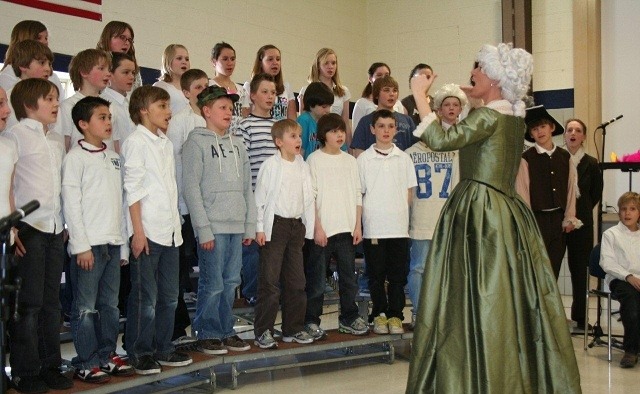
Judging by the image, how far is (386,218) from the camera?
5.64m

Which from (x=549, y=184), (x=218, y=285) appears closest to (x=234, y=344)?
(x=218, y=285)

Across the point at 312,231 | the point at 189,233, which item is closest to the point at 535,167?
the point at 312,231

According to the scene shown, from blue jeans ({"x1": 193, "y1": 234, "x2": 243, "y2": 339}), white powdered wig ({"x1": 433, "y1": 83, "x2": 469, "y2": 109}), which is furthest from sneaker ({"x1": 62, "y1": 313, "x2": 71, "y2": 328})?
white powdered wig ({"x1": 433, "y1": 83, "x2": 469, "y2": 109})

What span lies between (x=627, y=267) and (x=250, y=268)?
8.66 ft

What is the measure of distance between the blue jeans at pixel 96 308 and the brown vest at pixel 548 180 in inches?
145

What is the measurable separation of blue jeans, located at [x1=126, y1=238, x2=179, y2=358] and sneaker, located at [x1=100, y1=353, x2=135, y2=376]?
0.36 feet

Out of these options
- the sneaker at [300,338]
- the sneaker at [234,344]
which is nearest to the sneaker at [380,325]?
the sneaker at [300,338]

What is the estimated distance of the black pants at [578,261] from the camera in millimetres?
6867

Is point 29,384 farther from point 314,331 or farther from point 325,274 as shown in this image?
point 325,274

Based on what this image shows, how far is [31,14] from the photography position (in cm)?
716

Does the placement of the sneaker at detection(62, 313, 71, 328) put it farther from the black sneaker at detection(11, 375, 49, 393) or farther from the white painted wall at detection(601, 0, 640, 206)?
the white painted wall at detection(601, 0, 640, 206)

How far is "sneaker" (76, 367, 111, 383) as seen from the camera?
4.16m

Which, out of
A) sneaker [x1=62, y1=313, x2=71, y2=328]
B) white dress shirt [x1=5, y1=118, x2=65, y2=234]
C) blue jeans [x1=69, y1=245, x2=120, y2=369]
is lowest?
sneaker [x1=62, y1=313, x2=71, y2=328]

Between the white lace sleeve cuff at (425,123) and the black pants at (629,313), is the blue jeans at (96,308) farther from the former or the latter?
the black pants at (629,313)
